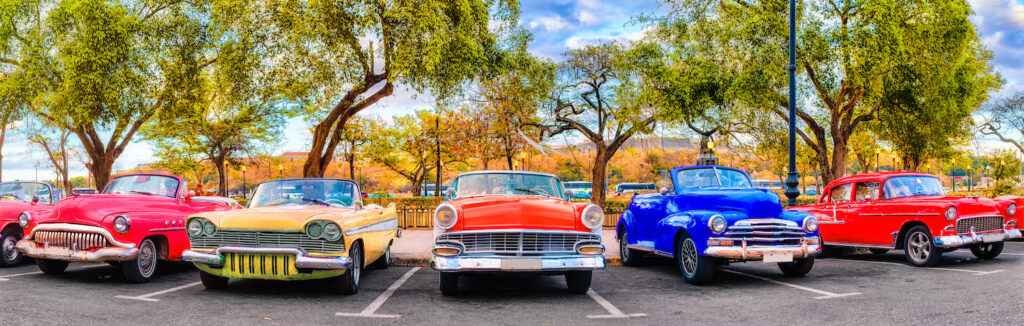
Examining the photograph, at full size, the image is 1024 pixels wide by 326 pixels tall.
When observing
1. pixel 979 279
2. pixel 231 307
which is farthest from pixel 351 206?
pixel 979 279

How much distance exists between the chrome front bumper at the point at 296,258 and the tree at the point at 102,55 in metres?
16.2

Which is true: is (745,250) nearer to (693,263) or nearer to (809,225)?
(693,263)

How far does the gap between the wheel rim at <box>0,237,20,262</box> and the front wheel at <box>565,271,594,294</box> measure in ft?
30.1

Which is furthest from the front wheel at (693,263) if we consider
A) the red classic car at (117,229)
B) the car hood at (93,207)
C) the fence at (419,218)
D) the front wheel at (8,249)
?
the fence at (419,218)

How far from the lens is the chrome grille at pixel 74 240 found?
808cm

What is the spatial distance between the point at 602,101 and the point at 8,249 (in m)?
21.4

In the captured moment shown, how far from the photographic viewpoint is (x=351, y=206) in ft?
28.9

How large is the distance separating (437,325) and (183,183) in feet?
20.8

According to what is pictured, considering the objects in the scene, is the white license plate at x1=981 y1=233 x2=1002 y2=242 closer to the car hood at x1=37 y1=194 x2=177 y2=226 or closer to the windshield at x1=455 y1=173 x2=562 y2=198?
the windshield at x1=455 y1=173 x2=562 y2=198

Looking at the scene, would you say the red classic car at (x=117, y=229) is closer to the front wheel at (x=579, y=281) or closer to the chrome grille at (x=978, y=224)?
the front wheel at (x=579, y=281)

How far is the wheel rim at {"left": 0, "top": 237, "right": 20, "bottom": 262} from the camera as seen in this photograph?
992cm

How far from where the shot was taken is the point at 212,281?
7906 millimetres

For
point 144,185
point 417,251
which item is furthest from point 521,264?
point 144,185

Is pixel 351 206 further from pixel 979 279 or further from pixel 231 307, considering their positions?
pixel 979 279
